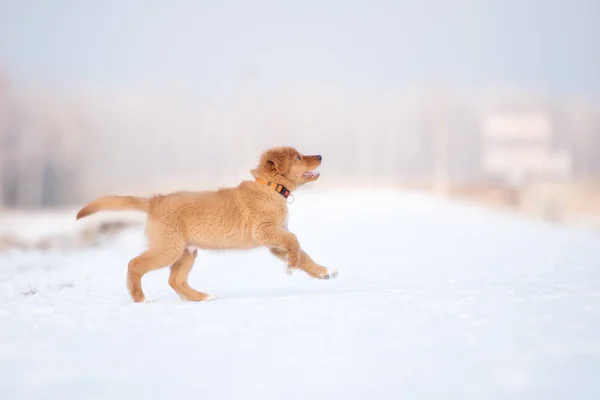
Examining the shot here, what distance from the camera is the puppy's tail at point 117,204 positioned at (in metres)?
5.82

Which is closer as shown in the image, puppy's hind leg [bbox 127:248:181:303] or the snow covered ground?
the snow covered ground

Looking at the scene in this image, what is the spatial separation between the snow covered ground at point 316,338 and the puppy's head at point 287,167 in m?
1.05

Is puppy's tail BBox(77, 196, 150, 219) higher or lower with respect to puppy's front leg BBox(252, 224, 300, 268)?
higher

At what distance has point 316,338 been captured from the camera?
3834mm

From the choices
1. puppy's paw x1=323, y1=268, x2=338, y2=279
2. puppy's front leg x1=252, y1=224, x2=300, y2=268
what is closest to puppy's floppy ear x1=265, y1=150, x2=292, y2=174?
puppy's front leg x1=252, y1=224, x2=300, y2=268

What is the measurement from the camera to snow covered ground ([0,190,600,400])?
3119 millimetres

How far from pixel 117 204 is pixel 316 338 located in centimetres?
274

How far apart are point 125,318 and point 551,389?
2.94 m

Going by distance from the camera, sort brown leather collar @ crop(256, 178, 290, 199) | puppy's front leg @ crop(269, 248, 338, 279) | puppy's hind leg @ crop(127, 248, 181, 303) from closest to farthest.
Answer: puppy's hind leg @ crop(127, 248, 181, 303), puppy's front leg @ crop(269, 248, 338, 279), brown leather collar @ crop(256, 178, 290, 199)

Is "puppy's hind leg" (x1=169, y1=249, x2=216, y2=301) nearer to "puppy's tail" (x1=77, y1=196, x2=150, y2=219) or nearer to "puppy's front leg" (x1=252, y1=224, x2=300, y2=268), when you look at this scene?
"puppy's tail" (x1=77, y1=196, x2=150, y2=219)

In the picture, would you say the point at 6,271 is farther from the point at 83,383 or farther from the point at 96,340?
the point at 83,383

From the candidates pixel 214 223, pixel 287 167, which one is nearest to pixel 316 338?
pixel 214 223

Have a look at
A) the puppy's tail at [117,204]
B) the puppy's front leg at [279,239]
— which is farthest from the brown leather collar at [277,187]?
the puppy's tail at [117,204]

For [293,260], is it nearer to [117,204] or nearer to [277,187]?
[277,187]
